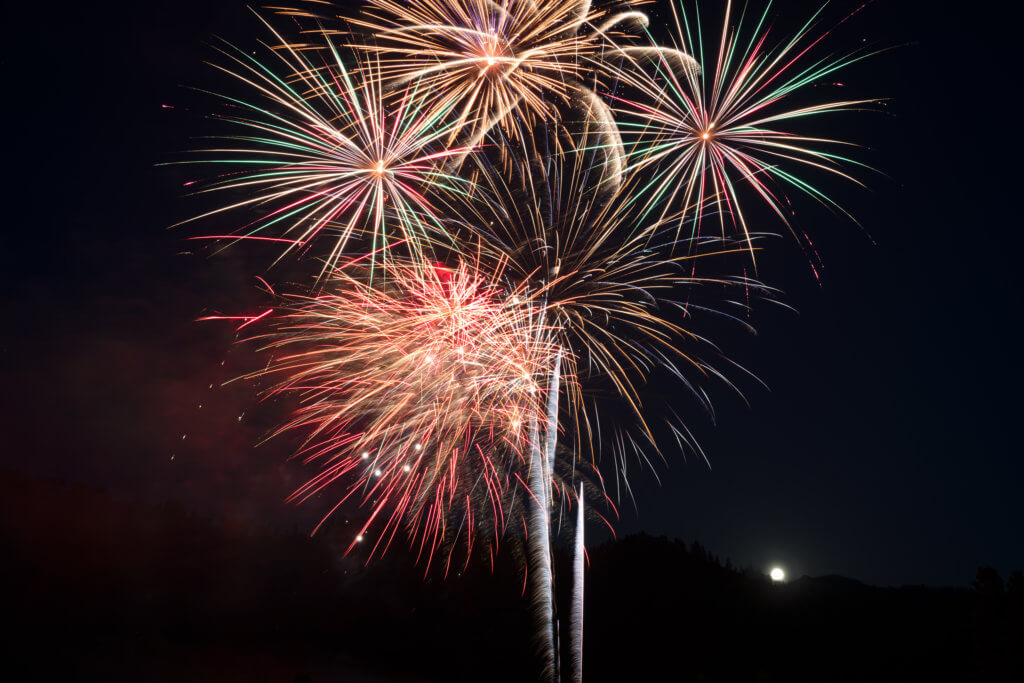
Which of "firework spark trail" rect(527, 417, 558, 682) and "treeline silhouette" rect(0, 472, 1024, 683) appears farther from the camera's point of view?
"treeline silhouette" rect(0, 472, 1024, 683)

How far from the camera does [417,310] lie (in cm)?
787

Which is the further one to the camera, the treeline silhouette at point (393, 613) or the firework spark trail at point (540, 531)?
the treeline silhouette at point (393, 613)

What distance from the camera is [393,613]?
35031mm

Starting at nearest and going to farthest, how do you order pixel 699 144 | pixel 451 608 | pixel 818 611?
1. pixel 699 144
2. pixel 818 611
3. pixel 451 608

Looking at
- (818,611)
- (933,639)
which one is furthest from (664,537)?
(933,639)

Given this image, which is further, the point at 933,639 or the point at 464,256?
the point at 933,639

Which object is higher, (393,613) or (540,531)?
(540,531)

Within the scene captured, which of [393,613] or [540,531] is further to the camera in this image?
[393,613]

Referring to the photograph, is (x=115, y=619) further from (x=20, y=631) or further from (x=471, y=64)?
(x=471, y=64)

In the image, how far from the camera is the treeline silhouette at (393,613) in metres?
20.9

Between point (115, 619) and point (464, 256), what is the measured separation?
4344cm

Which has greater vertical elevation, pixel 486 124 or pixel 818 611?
pixel 486 124

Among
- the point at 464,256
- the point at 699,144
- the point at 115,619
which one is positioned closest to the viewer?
the point at 699,144

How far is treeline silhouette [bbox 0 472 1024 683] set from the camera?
20906 millimetres
